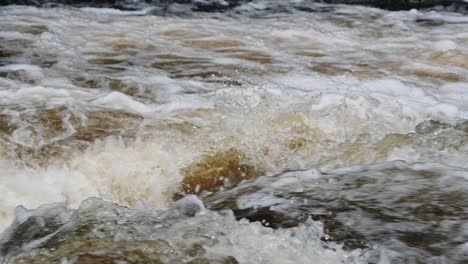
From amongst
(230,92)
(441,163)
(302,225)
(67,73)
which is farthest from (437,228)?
(67,73)

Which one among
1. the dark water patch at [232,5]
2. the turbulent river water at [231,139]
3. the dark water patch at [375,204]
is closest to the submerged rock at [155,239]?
the turbulent river water at [231,139]

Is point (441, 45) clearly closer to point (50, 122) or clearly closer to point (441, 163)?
point (441, 163)

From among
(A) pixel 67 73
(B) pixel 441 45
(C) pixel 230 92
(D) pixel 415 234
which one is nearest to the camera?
(D) pixel 415 234

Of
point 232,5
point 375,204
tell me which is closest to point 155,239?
point 375,204

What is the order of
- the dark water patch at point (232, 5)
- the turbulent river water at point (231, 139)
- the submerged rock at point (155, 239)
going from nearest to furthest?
the submerged rock at point (155, 239)
the turbulent river water at point (231, 139)
the dark water patch at point (232, 5)

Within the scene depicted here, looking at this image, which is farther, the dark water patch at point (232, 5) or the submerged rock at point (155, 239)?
the dark water patch at point (232, 5)

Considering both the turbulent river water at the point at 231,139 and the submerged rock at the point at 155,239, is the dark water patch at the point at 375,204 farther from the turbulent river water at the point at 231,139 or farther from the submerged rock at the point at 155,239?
the submerged rock at the point at 155,239

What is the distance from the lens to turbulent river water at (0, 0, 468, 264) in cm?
262

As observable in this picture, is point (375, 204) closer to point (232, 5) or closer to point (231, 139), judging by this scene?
point (231, 139)

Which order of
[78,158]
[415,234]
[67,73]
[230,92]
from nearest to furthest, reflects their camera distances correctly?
[415,234] < [78,158] < [230,92] < [67,73]

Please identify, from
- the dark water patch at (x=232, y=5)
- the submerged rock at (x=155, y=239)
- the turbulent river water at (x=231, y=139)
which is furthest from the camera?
the dark water patch at (x=232, y=5)

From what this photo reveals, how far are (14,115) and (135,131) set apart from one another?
826mm

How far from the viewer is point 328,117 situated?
4562 millimetres

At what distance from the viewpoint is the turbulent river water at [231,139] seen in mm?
2617
